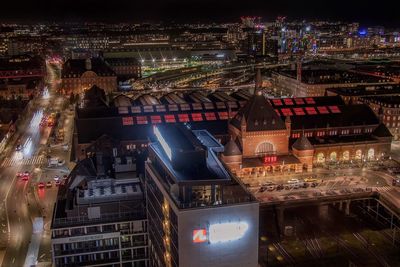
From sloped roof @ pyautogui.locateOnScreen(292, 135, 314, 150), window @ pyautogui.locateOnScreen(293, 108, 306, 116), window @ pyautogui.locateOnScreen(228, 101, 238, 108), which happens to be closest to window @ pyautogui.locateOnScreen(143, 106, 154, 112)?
window @ pyautogui.locateOnScreen(228, 101, 238, 108)

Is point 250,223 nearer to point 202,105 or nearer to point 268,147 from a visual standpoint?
point 268,147

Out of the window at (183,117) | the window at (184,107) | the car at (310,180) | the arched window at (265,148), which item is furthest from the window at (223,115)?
the car at (310,180)

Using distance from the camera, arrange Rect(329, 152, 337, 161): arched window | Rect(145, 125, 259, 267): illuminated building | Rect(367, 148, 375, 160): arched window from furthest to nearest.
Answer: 1. Rect(367, 148, 375, 160): arched window
2. Rect(329, 152, 337, 161): arched window
3. Rect(145, 125, 259, 267): illuminated building

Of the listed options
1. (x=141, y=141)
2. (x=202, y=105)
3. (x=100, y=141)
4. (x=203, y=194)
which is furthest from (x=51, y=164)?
(x=203, y=194)

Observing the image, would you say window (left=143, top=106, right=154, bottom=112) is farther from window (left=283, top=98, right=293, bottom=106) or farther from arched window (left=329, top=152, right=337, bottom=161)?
arched window (left=329, top=152, right=337, bottom=161)

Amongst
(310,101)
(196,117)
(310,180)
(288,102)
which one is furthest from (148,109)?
(310,180)

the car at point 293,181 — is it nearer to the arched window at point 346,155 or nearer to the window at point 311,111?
the arched window at point 346,155
